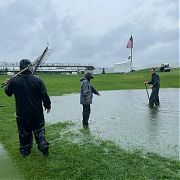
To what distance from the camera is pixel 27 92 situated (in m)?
8.70

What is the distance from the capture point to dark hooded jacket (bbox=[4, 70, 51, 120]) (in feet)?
28.6

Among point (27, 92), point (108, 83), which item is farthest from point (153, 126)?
point (108, 83)

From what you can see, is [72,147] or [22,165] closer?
[22,165]

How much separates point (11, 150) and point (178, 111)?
33.3ft

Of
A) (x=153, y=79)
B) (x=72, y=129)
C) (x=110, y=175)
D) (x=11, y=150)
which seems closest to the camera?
(x=110, y=175)

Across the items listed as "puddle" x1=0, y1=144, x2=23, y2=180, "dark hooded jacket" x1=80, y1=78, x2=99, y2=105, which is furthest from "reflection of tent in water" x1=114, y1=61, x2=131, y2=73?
"puddle" x1=0, y1=144, x2=23, y2=180

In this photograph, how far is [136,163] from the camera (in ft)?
27.0

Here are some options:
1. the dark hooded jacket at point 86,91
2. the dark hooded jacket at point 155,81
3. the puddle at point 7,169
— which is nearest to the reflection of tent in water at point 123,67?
the dark hooded jacket at point 155,81

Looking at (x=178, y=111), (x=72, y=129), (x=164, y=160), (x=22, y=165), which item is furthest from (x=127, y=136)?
(x=178, y=111)

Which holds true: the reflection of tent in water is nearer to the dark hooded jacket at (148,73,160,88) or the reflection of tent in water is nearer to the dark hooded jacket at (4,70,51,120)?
the dark hooded jacket at (148,73,160,88)

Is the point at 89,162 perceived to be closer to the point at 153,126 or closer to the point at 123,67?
the point at 153,126

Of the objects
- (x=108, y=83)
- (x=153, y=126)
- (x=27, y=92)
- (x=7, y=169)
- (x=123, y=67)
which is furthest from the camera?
(x=123, y=67)

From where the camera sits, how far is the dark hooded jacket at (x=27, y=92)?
28.6ft

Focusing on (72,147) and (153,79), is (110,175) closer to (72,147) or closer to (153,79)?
(72,147)
